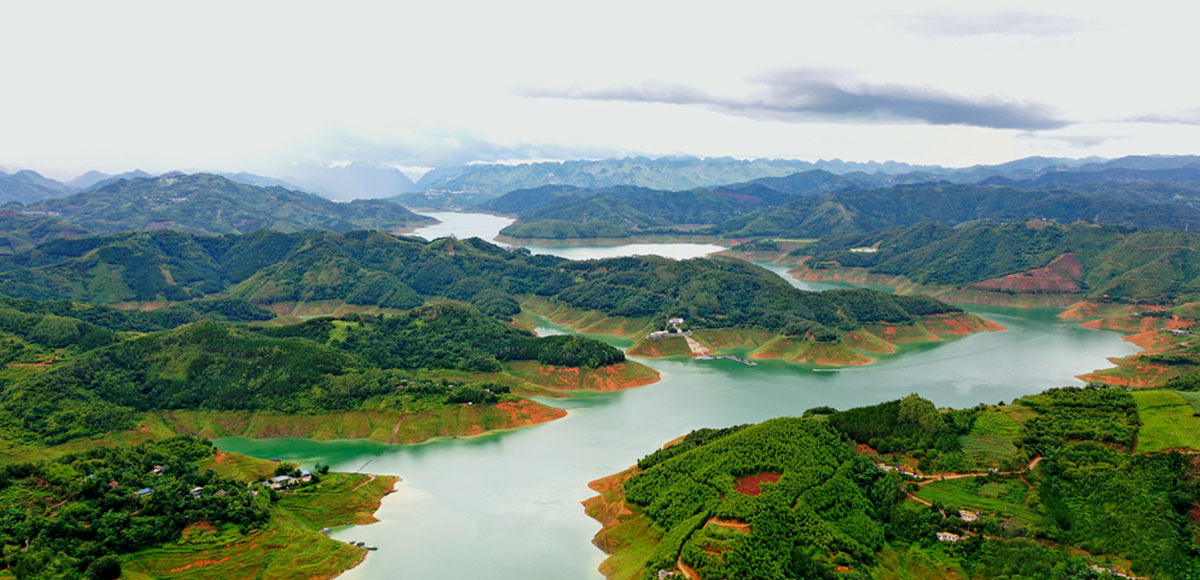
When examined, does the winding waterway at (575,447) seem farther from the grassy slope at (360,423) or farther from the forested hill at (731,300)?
the forested hill at (731,300)

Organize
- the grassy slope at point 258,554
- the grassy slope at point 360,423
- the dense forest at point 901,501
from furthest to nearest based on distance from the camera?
the grassy slope at point 360,423 → the grassy slope at point 258,554 → the dense forest at point 901,501

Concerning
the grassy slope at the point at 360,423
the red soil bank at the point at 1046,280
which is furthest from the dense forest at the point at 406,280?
the grassy slope at the point at 360,423

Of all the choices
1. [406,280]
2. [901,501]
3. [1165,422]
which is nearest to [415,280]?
[406,280]

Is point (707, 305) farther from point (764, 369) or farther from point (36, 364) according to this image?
point (36, 364)

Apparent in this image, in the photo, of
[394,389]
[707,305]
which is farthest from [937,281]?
[394,389]

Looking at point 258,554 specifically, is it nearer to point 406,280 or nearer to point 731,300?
point 731,300
